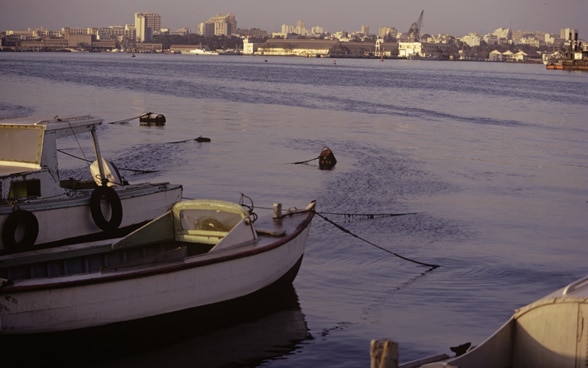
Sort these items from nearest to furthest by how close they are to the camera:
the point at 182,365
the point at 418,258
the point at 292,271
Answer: the point at 182,365 < the point at 292,271 < the point at 418,258

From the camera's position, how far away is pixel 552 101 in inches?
3770

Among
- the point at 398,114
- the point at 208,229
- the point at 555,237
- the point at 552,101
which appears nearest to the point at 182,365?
the point at 208,229

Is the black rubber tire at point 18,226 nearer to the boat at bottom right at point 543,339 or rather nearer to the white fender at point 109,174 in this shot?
the white fender at point 109,174

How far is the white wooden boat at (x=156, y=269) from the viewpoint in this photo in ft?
44.9

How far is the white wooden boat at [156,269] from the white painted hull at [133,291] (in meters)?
0.01

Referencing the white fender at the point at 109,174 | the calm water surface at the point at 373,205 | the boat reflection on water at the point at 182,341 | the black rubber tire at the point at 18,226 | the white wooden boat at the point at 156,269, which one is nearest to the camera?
the white wooden boat at the point at 156,269

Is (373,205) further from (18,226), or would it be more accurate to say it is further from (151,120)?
(151,120)

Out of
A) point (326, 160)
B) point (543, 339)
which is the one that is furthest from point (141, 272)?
point (326, 160)

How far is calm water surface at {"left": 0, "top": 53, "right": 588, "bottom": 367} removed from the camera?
1612 centimetres

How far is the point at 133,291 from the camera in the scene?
1448cm

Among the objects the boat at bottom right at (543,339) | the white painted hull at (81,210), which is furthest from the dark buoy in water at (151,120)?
the boat at bottom right at (543,339)

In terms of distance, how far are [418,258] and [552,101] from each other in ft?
255

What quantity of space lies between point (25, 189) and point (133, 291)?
5297 millimetres

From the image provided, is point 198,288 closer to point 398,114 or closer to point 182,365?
point 182,365
